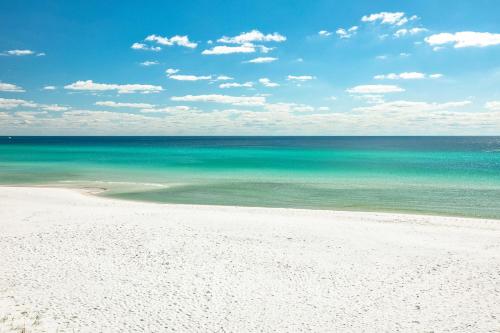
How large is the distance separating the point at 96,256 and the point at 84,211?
885cm

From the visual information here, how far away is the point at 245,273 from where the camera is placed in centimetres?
1309

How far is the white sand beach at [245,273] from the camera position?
390 inches

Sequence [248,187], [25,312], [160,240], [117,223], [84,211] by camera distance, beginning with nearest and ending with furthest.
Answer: [25,312] < [160,240] < [117,223] < [84,211] < [248,187]

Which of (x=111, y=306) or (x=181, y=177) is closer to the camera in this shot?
(x=111, y=306)

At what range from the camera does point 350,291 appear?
11.8 metres

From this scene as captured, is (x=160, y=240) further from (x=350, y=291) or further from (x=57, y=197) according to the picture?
(x=57, y=197)

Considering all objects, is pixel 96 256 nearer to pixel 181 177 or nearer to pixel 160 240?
pixel 160 240

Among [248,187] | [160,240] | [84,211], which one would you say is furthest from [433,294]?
[248,187]

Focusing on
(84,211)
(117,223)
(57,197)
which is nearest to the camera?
(117,223)

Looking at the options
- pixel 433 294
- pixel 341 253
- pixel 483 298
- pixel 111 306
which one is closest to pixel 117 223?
pixel 111 306

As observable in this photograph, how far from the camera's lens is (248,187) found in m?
35.4

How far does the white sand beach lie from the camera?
9898 millimetres

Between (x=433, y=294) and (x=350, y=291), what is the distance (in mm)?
2329

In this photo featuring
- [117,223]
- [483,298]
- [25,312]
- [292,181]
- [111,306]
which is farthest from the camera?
[292,181]
